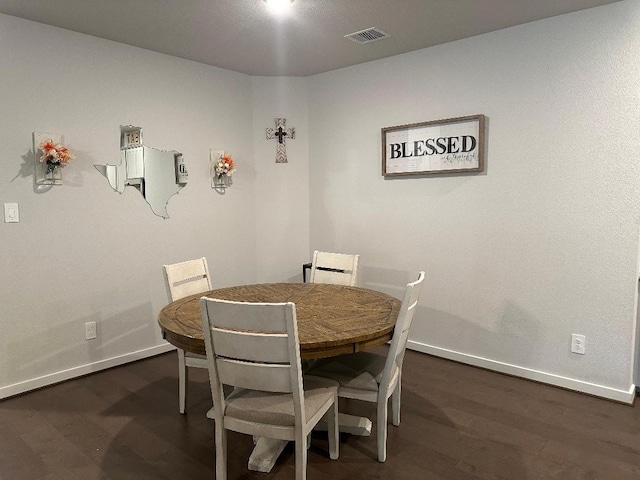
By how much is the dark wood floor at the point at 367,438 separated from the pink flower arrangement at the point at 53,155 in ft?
4.96

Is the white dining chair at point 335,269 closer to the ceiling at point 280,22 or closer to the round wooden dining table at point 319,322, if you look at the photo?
the round wooden dining table at point 319,322

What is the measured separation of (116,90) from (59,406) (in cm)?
223

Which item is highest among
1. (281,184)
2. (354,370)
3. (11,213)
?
(281,184)

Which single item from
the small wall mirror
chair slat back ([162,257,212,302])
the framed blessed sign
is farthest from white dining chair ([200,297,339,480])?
the framed blessed sign

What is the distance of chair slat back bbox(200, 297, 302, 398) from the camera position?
160 cm

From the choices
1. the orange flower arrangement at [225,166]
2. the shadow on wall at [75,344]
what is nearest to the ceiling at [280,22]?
the orange flower arrangement at [225,166]

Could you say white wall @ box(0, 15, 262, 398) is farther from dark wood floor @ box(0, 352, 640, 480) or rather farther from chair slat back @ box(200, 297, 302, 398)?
chair slat back @ box(200, 297, 302, 398)

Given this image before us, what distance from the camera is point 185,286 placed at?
2.77 meters

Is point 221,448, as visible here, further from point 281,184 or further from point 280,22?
point 281,184

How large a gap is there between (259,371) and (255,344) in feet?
0.37

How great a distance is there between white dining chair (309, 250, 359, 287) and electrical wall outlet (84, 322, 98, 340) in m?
1.66

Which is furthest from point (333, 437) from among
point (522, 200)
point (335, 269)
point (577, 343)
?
point (522, 200)

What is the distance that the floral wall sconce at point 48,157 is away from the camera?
2842mm

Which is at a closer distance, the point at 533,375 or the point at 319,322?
the point at 319,322
